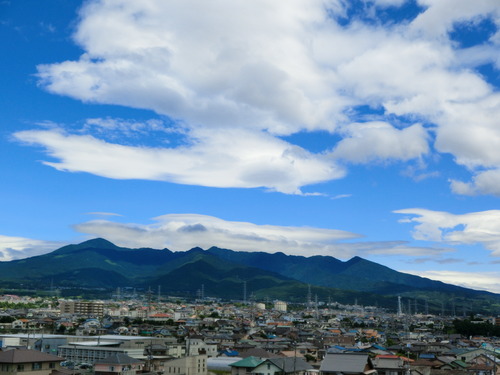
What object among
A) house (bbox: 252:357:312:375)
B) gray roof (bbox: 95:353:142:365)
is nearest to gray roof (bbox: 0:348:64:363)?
gray roof (bbox: 95:353:142:365)

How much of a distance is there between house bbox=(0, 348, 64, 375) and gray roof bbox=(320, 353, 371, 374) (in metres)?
18.2

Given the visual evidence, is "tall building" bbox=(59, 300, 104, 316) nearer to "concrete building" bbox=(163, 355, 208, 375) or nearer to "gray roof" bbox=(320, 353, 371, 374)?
"concrete building" bbox=(163, 355, 208, 375)

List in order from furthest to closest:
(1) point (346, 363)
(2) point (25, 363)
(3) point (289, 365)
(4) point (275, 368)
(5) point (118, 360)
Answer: (5) point (118, 360) < (3) point (289, 365) < (4) point (275, 368) < (1) point (346, 363) < (2) point (25, 363)

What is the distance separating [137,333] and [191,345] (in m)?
27.8

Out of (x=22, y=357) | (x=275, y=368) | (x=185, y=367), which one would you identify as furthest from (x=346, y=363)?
(x=22, y=357)

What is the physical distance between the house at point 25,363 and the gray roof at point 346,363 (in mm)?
18208

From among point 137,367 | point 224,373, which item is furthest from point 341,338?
point 137,367

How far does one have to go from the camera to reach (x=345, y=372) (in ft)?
126

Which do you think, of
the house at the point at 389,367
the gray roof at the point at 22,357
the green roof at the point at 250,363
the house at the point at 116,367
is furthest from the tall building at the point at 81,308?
the gray roof at the point at 22,357

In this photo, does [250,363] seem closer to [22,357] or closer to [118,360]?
[118,360]

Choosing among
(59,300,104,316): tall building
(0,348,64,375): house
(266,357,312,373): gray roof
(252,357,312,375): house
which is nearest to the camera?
(0,348,64,375): house

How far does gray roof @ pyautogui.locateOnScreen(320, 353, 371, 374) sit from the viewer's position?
38.4 m

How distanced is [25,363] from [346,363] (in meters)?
21.2

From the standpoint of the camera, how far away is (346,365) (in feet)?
128
